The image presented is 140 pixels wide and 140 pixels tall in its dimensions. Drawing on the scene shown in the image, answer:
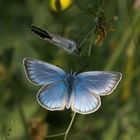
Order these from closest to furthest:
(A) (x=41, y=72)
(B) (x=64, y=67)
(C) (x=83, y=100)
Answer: (C) (x=83, y=100)
(A) (x=41, y=72)
(B) (x=64, y=67)

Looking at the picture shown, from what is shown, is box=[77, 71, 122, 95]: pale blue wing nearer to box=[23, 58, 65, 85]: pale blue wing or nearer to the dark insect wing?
box=[23, 58, 65, 85]: pale blue wing

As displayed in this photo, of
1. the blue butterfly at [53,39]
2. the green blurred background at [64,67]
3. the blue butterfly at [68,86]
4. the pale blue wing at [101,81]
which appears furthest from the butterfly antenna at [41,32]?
the green blurred background at [64,67]

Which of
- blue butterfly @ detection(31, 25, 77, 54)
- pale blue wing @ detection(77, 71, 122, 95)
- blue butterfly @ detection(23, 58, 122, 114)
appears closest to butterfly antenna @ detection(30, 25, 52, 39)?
blue butterfly @ detection(31, 25, 77, 54)

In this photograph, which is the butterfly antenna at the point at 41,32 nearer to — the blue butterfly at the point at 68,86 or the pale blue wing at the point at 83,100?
the blue butterfly at the point at 68,86

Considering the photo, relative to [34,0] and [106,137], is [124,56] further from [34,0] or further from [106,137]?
[34,0]

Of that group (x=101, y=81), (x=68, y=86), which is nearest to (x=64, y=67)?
(x=68, y=86)

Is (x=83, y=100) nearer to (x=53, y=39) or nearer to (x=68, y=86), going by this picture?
(x=68, y=86)
